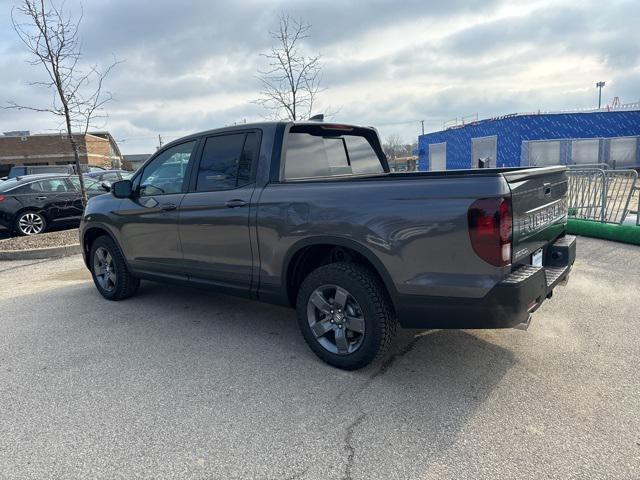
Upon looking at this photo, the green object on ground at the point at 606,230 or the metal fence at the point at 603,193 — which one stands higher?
the metal fence at the point at 603,193

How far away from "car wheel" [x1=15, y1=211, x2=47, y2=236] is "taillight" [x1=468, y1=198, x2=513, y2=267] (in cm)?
1094

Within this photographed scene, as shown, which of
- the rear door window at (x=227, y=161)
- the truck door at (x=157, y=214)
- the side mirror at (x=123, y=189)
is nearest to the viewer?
the rear door window at (x=227, y=161)

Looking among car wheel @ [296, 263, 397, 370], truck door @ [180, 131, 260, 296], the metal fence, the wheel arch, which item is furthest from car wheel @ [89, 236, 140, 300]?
the metal fence

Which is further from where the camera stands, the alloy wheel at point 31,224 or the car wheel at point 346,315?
the alloy wheel at point 31,224

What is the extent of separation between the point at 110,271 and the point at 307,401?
3538mm

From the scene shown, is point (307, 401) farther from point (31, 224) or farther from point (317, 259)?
point (31, 224)

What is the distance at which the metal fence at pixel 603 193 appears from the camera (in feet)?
26.8

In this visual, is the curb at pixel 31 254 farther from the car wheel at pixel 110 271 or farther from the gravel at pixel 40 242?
the car wheel at pixel 110 271

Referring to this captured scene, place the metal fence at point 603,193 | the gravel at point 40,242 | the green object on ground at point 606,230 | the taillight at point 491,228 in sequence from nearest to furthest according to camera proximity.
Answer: the taillight at point 491,228 → the green object on ground at point 606,230 → the metal fence at point 603,193 → the gravel at point 40,242

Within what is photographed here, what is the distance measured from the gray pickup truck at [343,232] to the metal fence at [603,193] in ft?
17.2

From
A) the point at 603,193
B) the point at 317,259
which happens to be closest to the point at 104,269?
the point at 317,259

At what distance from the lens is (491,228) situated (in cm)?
263

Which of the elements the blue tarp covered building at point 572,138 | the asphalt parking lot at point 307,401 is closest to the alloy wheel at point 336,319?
the asphalt parking lot at point 307,401

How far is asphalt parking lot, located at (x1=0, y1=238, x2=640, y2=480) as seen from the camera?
7.88ft
